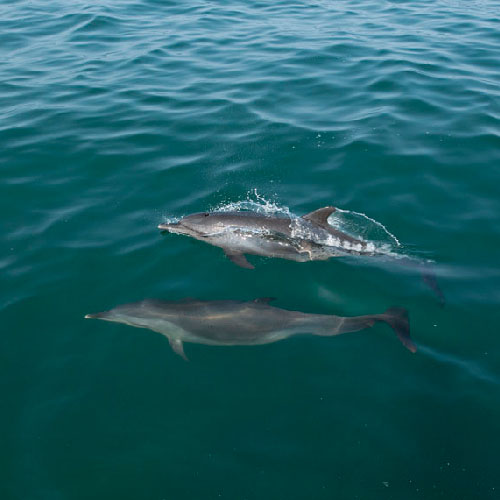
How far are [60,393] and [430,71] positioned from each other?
18.4m

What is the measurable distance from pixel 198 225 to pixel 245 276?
1.80m

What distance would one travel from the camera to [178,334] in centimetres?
859

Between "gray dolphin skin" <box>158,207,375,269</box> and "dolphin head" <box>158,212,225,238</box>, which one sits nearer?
"gray dolphin skin" <box>158,207,375,269</box>

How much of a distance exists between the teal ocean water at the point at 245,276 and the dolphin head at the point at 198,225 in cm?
26

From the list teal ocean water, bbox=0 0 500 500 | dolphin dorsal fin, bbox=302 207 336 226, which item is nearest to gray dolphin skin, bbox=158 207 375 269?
dolphin dorsal fin, bbox=302 207 336 226

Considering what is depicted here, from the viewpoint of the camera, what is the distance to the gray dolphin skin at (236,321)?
8.41m

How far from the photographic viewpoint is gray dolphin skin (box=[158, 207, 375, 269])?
10500 millimetres

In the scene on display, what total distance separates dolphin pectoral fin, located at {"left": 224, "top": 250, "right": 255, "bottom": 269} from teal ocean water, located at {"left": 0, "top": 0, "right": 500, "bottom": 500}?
8.6 inches

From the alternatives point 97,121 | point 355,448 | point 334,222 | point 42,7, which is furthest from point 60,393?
point 42,7

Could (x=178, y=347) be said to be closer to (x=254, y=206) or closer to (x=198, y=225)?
(x=198, y=225)

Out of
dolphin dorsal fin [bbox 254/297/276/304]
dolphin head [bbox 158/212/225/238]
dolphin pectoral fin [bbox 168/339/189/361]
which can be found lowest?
dolphin pectoral fin [bbox 168/339/189/361]

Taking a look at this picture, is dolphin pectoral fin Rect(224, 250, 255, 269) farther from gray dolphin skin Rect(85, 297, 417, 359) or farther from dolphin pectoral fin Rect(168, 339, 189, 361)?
dolphin pectoral fin Rect(168, 339, 189, 361)

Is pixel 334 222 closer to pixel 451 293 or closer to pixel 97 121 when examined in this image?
pixel 451 293

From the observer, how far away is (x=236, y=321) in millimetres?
8469
